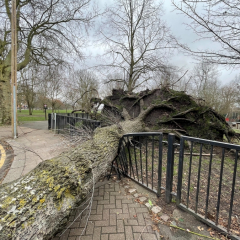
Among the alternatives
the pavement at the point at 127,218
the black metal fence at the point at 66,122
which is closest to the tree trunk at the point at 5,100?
the black metal fence at the point at 66,122

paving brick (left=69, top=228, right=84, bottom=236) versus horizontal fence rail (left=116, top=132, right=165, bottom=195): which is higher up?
horizontal fence rail (left=116, top=132, right=165, bottom=195)

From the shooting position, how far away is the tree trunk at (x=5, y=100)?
10008 mm

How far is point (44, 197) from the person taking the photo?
1384 mm

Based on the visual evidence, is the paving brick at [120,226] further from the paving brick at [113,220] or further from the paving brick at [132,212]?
the paving brick at [132,212]

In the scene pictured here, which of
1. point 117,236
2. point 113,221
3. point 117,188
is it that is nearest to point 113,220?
point 113,221

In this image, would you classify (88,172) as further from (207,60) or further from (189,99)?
(189,99)

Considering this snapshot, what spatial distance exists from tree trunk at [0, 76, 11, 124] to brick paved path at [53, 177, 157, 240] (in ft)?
36.0

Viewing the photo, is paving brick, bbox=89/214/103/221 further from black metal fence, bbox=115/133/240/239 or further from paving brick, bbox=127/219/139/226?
black metal fence, bbox=115/133/240/239

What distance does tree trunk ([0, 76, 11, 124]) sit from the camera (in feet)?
32.8

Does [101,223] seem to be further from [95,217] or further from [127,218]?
[127,218]

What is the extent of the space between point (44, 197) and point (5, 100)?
1169 centimetres

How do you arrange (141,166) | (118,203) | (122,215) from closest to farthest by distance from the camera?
(122,215)
(118,203)
(141,166)

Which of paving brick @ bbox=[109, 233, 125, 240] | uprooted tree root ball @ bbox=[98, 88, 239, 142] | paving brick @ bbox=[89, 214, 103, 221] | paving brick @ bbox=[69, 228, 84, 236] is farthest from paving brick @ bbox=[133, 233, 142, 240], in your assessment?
uprooted tree root ball @ bbox=[98, 88, 239, 142]

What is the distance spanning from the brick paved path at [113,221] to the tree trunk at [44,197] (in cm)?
55
